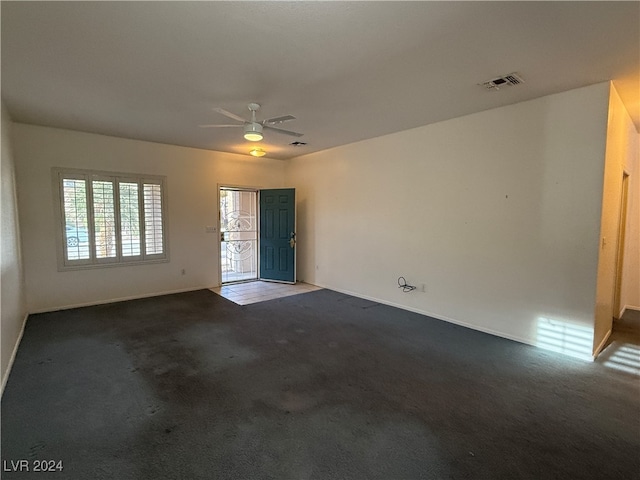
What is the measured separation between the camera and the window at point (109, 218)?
4941 millimetres

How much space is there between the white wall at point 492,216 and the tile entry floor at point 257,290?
1.16 m

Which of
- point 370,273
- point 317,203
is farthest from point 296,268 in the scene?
point 370,273

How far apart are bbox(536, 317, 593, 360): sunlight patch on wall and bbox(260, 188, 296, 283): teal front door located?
4535mm

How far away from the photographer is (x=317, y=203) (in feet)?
21.9

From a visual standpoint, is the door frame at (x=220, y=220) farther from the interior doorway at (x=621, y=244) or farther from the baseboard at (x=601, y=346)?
the interior doorway at (x=621, y=244)

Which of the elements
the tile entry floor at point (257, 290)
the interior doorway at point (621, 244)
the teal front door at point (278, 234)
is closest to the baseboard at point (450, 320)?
the tile entry floor at point (257, 290)

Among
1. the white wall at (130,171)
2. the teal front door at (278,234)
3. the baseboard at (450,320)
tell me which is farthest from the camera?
the teal front door at (278,234)

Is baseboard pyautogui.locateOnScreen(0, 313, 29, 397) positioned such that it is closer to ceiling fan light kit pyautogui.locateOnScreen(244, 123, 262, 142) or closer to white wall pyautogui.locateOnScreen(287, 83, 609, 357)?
ceiling fan light kit pyautogui.locateOnScreen(244, 123, 262, 142)

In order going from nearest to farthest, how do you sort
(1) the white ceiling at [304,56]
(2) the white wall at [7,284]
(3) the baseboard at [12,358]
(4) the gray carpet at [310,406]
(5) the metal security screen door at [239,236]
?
(4) the gray carpet at [310,406], (1) the white ceiling at [304,56], (3) the baseboard at [12,358], (2) the white wall at [7,284], (5) the metal security screen door at [239,236]

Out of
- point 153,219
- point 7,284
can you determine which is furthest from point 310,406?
point 153,219

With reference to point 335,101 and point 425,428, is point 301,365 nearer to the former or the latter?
point 425,428

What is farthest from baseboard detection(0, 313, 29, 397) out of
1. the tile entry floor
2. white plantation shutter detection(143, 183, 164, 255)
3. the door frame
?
the door frame

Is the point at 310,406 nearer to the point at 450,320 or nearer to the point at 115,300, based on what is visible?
the point at 450,320

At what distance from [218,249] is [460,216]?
4.65m
